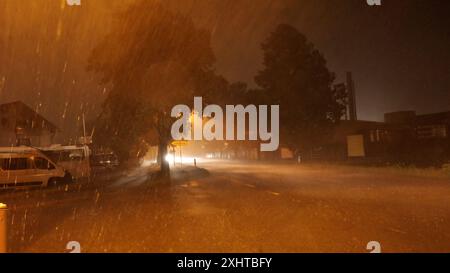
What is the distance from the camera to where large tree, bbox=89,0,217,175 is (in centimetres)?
2245

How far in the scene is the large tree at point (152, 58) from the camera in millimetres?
22453

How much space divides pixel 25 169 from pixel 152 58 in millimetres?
9127

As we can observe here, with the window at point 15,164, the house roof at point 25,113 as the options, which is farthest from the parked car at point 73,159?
the house roof at point 25,113

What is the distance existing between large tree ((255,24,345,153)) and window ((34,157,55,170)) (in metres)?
27.9

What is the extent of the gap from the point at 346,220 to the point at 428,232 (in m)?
1.88

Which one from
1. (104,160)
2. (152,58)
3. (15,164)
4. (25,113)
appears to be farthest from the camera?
(25,113)

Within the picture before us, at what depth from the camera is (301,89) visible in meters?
42.3

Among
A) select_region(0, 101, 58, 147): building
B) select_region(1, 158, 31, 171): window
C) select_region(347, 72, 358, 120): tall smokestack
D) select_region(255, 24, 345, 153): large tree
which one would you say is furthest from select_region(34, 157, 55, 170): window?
select_region(347, 72, 358, 120): tall smokestack

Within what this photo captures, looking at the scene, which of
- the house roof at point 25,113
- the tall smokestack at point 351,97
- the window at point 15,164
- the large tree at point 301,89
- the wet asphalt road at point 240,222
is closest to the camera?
the wet asphalt road at point 240,222

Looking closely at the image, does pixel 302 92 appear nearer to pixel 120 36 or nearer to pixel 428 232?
pixel 120 36

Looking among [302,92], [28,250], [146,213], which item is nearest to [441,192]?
[146,213]

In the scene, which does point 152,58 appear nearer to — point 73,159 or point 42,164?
point 42,164

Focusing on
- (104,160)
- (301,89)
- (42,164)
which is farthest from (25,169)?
(301,89)

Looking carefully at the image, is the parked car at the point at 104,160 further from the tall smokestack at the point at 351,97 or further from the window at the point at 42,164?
the tall smokestack at the point at 351,97
